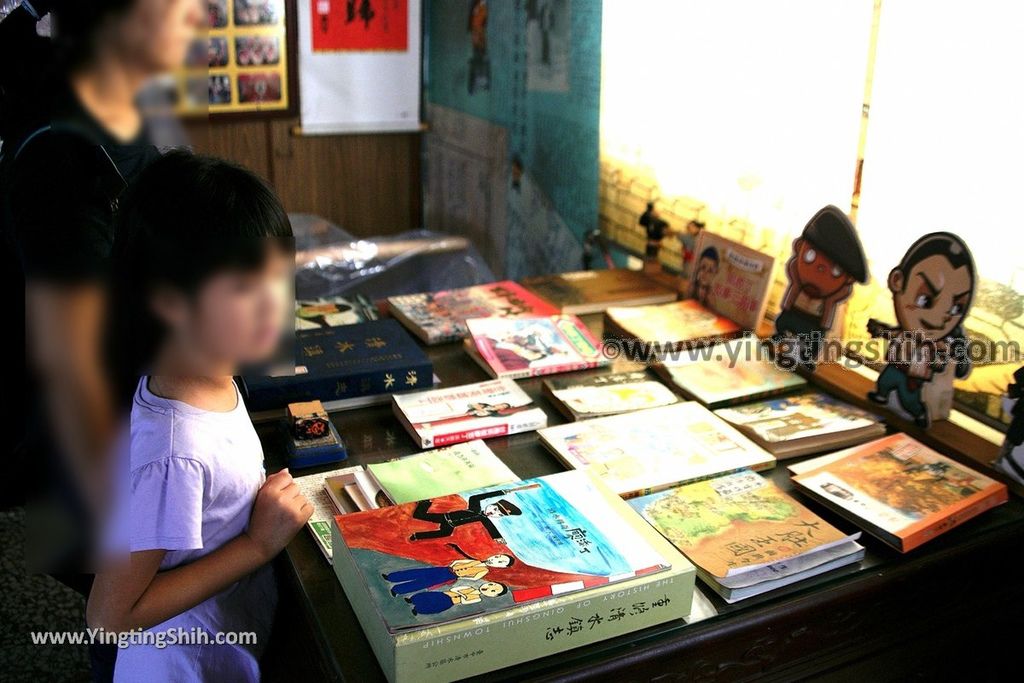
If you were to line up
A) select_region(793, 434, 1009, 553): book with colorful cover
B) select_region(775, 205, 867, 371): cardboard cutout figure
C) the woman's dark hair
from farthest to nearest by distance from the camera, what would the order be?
select_region(775, 205, 867, 371): cardboard cutout figure, select_region(793, 434, 1009, 553): book with colorful cover, the woman's dark hair

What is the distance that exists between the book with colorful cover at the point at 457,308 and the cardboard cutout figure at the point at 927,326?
0.68 meters

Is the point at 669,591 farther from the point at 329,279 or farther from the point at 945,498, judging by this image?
the point at 329,279

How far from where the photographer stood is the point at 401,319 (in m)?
1.79

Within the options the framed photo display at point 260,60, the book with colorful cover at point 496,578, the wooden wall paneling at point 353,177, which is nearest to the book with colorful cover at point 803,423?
the book with colorful cover at point 496,578

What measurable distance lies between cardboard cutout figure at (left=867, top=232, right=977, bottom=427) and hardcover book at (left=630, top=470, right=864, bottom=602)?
0.33 metres

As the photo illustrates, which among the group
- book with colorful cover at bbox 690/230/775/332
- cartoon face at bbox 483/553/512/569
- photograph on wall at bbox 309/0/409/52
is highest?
photograph on wall at bbox 309/0/409/52

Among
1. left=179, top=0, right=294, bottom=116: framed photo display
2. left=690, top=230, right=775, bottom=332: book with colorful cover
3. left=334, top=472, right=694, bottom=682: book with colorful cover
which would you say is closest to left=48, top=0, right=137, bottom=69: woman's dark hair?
left=334, top=472, right=694, bottom=682: book with colorful cover

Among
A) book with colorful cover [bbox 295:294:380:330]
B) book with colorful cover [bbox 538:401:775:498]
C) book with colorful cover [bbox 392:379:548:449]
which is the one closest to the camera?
book with colorful cover [bbox 538:401:775:498]

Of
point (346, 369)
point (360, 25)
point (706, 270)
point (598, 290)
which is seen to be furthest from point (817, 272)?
point (360, 25)

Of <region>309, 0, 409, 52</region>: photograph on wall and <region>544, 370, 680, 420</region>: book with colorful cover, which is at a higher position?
<region>309, 0, 409, 52</region>: photograph on wall

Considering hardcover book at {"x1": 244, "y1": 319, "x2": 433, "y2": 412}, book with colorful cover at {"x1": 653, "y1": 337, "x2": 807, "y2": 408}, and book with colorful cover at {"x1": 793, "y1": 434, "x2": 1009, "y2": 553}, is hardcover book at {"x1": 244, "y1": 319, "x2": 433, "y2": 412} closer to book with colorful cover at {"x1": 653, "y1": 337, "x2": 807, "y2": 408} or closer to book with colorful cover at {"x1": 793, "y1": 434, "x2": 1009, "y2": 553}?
book with colorful cover at {"x1": 653, "y1": 337, "x2": 807, "y2": 408}

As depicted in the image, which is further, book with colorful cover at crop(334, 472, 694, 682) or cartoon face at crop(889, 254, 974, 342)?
cartoon face at crop(889, 254, 974, 342)

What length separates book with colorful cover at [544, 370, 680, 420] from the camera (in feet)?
4.66

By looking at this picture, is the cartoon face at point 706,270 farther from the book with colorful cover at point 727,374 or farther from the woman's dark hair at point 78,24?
the woman's dark hair at point 78,24
